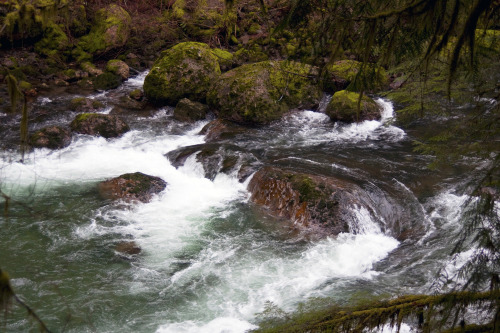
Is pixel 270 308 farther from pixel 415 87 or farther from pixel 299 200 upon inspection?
pixel 415 87

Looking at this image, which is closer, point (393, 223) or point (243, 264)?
point (243, 264)

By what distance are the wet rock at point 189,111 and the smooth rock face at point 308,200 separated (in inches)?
190

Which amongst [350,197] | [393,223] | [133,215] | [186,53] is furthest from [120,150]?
[393,223]

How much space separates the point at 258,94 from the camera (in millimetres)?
12750

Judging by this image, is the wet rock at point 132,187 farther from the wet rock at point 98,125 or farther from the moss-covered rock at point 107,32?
the moss-covered rock at point 107,32

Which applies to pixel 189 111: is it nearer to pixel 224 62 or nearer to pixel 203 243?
pixel 224 62

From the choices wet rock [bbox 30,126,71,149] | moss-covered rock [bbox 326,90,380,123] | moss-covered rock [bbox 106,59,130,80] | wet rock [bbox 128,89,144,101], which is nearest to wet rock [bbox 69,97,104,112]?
wet rock [bbox 128,89,144,101]

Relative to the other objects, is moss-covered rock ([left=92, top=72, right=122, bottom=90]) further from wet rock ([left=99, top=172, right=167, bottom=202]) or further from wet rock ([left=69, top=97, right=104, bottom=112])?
wet rock ([left=99, top=172, right=167, bottom=202])

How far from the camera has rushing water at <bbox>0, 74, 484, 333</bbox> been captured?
6035 millimetres

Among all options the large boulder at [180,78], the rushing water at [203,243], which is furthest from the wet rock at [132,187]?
the large boulder at [180,78]

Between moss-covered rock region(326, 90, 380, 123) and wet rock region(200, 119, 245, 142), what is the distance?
275 cm

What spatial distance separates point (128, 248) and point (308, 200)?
325 centimetres

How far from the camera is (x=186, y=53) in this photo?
14.5 m

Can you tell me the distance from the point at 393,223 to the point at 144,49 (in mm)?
13758
